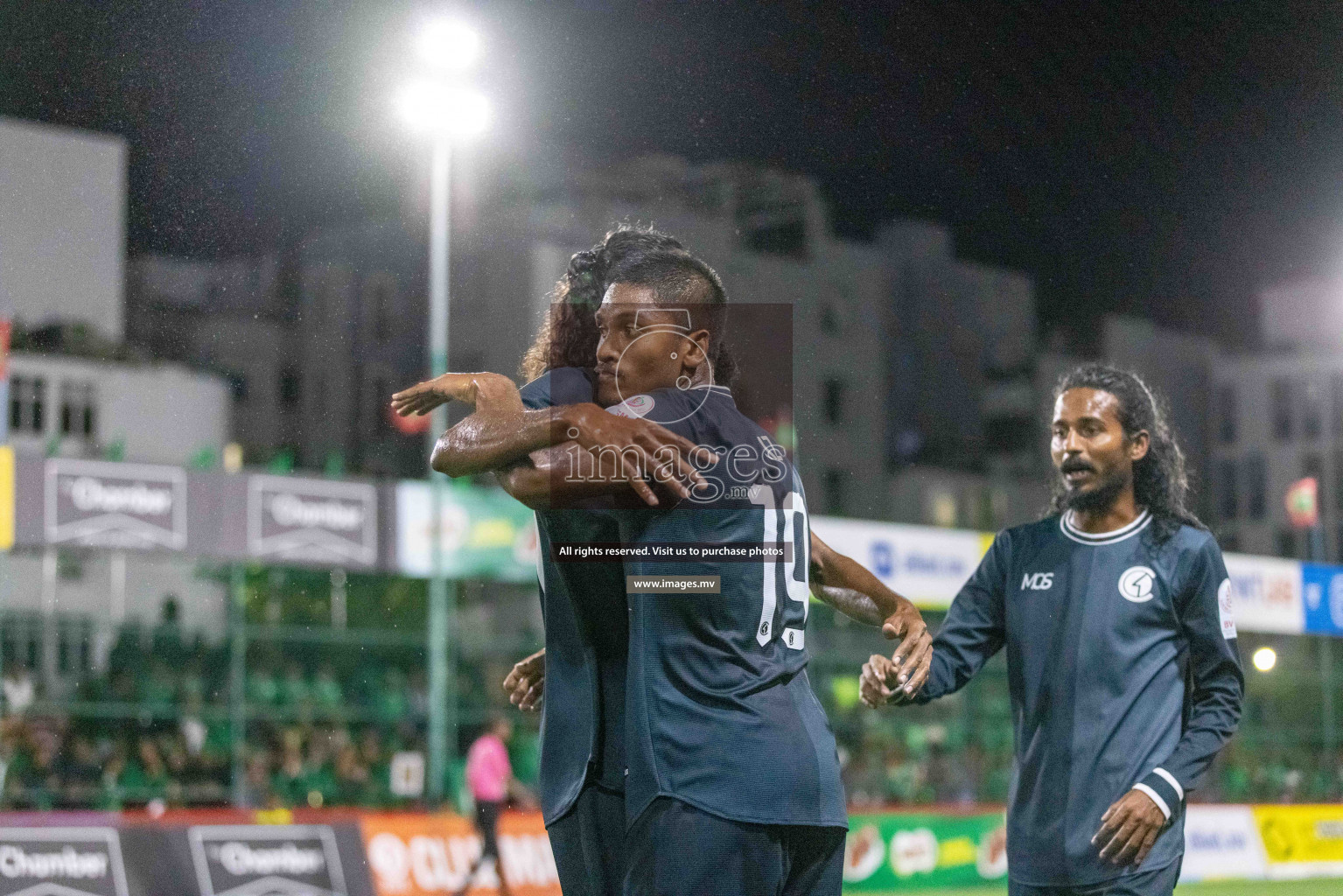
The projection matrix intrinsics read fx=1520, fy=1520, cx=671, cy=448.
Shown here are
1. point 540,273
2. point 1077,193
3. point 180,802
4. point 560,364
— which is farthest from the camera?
point 540,273

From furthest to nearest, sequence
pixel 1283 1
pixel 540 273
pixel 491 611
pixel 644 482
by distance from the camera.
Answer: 1. pixel 491 611
2. pixel 540 273
3. pixel 1283 1
4. pixel 644 482

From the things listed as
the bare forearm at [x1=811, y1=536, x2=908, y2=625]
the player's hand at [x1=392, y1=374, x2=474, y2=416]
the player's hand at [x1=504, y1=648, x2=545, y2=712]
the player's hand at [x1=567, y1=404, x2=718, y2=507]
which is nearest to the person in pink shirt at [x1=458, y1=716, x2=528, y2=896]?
the player's hand at [x1=504, y1=648, x2=545, y2=712]

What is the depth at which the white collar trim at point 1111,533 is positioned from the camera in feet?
12.7

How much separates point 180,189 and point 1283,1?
5410 millimetres

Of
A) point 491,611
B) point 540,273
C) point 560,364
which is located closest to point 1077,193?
point 560,364

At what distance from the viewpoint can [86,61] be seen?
5359 millimetres

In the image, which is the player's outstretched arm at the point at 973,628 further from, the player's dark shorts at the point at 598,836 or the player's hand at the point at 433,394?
the player's hand at the point at 433,394

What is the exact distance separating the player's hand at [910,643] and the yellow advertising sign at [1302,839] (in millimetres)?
12160

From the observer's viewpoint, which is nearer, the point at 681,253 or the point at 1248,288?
the point at 681,253

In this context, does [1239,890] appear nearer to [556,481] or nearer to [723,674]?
[723,674]

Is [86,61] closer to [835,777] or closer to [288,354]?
[835,777]

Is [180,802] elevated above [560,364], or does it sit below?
below

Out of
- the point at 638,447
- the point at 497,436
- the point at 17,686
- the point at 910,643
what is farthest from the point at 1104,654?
the point at 17,686

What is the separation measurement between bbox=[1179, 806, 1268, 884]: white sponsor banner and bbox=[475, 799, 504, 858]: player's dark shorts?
6.37 metres
